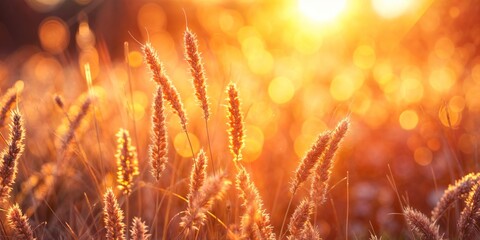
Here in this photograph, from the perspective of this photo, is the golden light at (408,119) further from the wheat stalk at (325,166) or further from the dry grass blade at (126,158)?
the dry grass blade at (126,158)

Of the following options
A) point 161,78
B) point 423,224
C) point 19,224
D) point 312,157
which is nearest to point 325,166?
point 312,157

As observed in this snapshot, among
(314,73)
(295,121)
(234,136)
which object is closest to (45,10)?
(314,73)

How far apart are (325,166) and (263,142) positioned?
2571 millimetres

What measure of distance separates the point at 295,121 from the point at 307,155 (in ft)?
10.7

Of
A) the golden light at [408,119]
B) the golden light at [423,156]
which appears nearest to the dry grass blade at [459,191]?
the golden light at [423,156]

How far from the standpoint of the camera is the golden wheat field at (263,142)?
1.80 m

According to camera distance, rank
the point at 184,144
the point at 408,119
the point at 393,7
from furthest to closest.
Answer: the point at 393,7, the point at 408,119, the point at 184,144

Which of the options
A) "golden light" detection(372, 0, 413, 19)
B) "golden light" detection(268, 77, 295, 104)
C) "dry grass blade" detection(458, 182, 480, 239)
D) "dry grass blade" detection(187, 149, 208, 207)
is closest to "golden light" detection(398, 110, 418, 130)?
"golden light" detection(268, 77, 295, 104)

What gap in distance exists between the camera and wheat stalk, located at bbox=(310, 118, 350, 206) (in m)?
1.79

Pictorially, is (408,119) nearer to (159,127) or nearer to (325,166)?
(325,166)

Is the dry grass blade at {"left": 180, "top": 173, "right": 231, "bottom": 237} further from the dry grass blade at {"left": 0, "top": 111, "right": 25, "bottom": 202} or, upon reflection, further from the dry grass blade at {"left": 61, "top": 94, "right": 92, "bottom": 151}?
the dry grass blade at {"left": 61, "top": 94, "right": 92, "bottom": 151}

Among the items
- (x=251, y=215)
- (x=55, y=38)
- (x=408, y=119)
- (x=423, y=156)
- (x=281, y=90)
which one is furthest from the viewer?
(x=55, y=38)

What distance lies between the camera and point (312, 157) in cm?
178

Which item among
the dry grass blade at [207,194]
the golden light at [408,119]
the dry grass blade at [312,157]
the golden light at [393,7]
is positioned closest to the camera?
the dry grass blade at [207,194]
